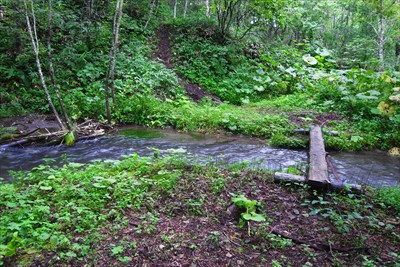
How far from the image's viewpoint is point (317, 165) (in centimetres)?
552

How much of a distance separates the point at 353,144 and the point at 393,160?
105 cm

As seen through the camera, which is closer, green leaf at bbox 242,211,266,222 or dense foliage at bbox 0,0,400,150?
green leaf at bbox 242,211,266,222

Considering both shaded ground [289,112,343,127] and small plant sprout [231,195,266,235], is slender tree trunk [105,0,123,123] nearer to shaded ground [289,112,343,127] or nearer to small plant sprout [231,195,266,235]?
shaded ground [289,112,343,127]

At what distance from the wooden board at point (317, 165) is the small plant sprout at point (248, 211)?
48.0 inches

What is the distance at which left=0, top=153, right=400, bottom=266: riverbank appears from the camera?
321 centimetres

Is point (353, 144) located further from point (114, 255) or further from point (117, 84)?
point (117, 84)

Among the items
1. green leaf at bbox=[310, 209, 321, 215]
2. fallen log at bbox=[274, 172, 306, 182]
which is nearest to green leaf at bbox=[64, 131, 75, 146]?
fallen log at bbox=[274, 172, 306, 182]

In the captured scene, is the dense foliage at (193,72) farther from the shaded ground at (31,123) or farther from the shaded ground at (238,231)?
the shaded ground at (238,231)

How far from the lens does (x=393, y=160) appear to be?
7680 mm

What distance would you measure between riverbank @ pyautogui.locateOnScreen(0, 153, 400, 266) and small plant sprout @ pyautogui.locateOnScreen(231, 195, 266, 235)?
0.02 meters

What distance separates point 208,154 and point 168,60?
9.15 m

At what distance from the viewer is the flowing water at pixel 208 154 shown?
21.7 feet

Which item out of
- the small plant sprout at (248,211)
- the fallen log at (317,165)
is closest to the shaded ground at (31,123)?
the small plant sprout at (248,211)

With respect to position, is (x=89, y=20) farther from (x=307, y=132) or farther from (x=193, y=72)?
(x=307, y=132)
